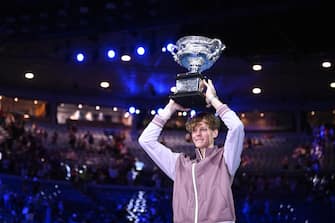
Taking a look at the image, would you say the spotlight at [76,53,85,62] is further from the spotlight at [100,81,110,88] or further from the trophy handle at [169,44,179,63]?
the trophy handle at [169,44,179,63]

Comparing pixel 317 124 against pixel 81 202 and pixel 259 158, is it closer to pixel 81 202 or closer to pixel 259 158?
pixel 259 158

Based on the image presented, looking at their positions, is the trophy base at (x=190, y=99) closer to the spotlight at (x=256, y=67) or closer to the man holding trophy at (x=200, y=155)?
the man holding trophy at (x=200, y=155)

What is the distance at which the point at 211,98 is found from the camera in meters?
3.15

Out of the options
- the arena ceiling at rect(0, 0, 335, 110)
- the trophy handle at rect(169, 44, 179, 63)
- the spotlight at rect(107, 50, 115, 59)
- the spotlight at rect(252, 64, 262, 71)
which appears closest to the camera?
the trophy handle at rect(169, 44, 179, 63)

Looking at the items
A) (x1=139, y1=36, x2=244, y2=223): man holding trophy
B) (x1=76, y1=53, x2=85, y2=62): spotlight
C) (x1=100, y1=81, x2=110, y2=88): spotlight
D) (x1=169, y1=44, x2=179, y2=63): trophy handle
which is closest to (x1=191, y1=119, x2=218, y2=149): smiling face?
(x1=139, y1=36, x2=244, y2=223): man holding trophy

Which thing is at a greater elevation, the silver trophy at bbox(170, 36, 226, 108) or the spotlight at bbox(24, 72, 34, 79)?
the spotlight at bbox(24, 72, 34, 79)

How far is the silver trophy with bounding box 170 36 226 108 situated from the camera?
3.23 meters

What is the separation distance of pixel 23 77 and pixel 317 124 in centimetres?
851

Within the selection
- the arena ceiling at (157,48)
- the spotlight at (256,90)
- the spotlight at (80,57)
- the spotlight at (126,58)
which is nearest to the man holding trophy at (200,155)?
the arena ceiling at (157,48)

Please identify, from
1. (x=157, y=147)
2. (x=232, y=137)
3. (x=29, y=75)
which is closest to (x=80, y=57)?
(x=29, y=75)

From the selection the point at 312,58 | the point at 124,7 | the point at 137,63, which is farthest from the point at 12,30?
the point at 312,58

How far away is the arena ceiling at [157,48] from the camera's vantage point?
31.8ft

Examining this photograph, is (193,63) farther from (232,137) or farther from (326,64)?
(326,64)

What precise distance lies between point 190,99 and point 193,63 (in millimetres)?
300
